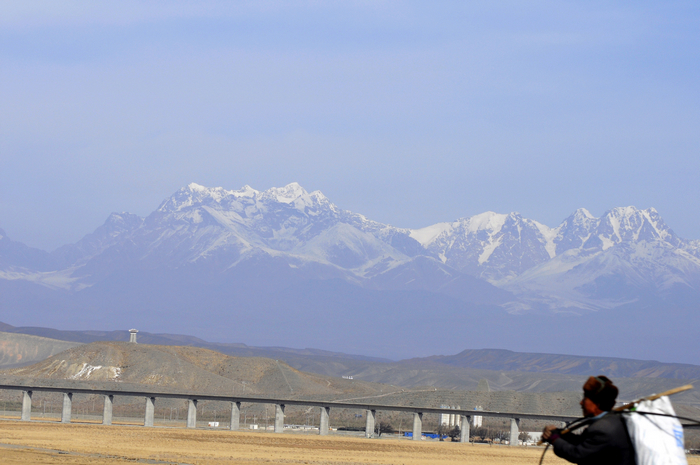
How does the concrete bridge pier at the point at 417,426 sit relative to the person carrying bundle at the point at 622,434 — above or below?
below

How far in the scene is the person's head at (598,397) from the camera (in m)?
9.78

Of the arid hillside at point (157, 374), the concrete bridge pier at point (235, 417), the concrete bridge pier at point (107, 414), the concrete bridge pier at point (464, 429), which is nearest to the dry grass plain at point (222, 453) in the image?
the concrete bridge pier at point (464, 429)

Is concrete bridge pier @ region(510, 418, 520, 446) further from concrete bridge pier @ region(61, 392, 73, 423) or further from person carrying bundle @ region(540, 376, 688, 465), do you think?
person carrying bundle @ region(540, 376, 688, 465)

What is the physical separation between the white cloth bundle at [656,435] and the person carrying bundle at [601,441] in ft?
0.42

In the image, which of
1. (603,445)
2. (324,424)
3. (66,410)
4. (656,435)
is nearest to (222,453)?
(324,424)

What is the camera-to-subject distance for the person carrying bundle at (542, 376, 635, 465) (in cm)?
955

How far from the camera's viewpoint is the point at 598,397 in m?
9.81

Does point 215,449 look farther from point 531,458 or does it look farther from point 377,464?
point 531,458

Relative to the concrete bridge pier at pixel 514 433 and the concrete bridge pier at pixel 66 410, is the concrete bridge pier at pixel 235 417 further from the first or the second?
the concrete bridge pier at pixel 514 433

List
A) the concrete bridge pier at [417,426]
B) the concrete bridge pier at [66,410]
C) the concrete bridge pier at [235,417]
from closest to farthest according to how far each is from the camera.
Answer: the concrete bridge pier at [417,426] < the concrete bridge pier at [66,410] < the concrete bridge pier at [235,417]

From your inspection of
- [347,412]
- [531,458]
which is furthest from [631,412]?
[347,412]

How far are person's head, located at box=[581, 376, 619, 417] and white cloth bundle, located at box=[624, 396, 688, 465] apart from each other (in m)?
0.32

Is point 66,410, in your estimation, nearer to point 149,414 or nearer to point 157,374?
point 149,414

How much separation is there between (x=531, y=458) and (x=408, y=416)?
91892mm
